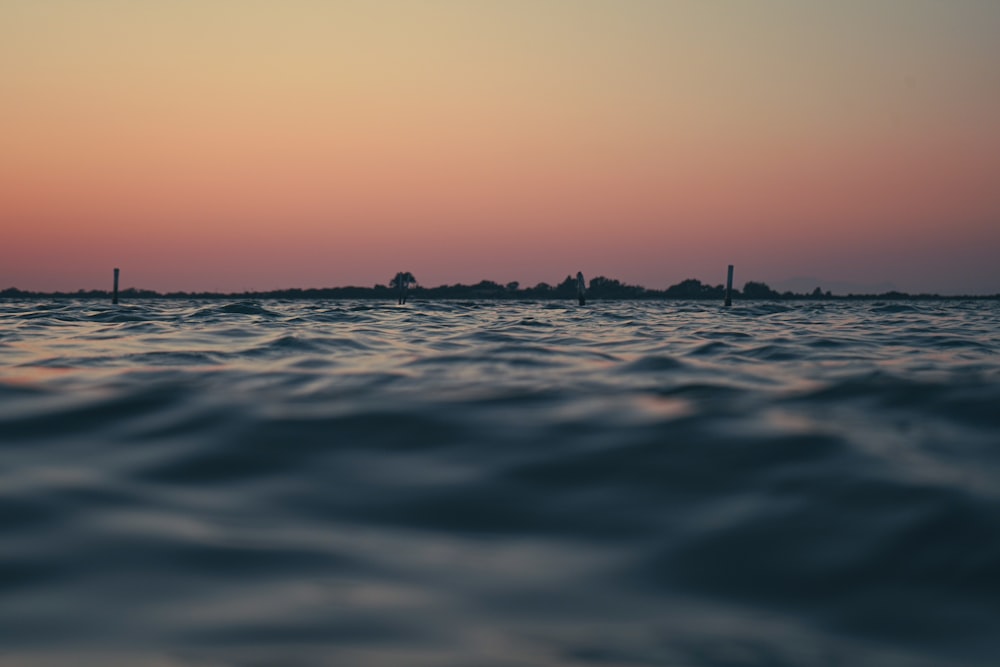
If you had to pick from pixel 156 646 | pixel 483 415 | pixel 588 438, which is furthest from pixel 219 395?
pixel 156 646

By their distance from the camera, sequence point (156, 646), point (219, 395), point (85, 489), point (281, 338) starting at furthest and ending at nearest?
point (281, 338), point (219, 395), point (85, 489), point (156, 646)

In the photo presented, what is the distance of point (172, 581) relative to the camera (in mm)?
2340

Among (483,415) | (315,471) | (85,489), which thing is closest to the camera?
(85,489)

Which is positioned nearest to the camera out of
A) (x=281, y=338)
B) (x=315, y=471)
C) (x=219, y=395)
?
(x=315, y=471)

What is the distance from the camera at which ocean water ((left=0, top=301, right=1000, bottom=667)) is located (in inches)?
80.6

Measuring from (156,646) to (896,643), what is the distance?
1.81 meters

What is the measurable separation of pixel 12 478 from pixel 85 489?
391 millimetres

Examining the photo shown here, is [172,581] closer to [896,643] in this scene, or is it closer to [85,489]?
[85,489]

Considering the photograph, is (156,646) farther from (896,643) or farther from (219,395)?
(219,395)

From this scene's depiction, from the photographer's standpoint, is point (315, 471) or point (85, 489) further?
Answer: point (315, 471)

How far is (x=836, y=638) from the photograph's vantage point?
2102mm

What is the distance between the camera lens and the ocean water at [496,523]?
2047 millimetres

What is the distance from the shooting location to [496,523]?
117 inches

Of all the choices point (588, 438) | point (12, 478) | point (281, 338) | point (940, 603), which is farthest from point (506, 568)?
point (281, 338)
